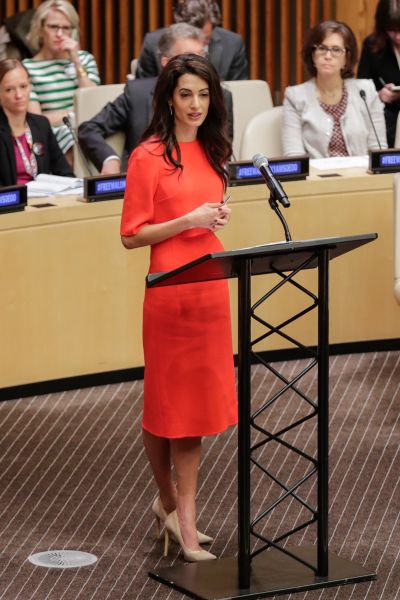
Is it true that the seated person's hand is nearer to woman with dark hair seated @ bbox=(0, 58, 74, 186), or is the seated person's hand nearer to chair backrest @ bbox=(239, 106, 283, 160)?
woman with dark hair seated @ bbox=(0, 58, 74, 186)

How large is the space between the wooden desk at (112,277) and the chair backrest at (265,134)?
1.73 feet

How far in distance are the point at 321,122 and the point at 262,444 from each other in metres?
2.70

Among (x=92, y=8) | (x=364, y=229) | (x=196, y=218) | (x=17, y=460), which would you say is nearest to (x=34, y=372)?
(x=17, y=460)

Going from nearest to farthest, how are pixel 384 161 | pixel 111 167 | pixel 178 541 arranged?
pixel 178 541, pixel 384 161, pixel 111 167

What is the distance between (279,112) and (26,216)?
1.45 metres

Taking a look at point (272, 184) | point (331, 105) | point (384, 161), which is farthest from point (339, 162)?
point (272, 184)

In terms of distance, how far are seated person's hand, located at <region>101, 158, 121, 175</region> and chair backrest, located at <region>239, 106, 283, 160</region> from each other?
0.53m

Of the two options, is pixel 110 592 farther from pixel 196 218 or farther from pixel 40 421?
pixel 40 421

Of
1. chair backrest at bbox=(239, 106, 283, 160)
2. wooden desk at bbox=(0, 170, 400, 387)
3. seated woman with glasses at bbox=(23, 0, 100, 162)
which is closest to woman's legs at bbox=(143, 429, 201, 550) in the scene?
wooden desk at bbox=(0, 170, 400, 387)

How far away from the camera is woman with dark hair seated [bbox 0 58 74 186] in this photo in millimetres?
5316

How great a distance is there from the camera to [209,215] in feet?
10.4

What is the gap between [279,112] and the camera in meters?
5.70

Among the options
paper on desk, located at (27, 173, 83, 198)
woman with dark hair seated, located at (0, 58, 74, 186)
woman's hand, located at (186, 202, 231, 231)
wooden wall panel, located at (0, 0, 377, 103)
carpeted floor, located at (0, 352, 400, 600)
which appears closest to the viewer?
woman's hand, located at (186, 202, 231, 231)

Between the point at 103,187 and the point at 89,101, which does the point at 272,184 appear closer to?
the point at 103,187
